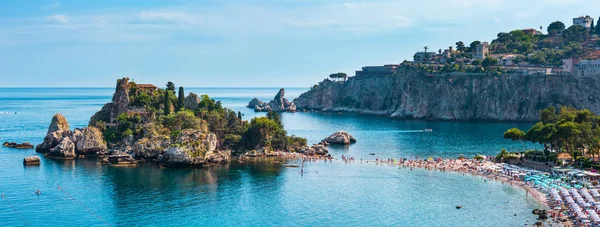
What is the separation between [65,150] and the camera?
96375mm

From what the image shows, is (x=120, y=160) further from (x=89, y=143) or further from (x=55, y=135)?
(x=55, y=135)

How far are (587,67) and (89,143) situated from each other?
13045 centimetres

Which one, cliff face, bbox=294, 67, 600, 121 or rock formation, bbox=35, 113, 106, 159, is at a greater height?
cliff face, bbox=294, 67, 600, 121

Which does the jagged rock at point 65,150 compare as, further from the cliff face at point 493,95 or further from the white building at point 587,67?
the white building at point 587,67

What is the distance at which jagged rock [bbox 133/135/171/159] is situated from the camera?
93.1 meters

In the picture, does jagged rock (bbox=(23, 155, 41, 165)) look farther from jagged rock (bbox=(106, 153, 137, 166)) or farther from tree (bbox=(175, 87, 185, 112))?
tree (bbox=(175, 87, 185, 112))

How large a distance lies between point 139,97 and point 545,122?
67.0m

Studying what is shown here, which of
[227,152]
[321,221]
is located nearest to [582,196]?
[321,221]

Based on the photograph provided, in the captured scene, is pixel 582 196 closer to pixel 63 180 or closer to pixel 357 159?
pixel 357 159

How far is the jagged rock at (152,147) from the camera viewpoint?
93062 mm

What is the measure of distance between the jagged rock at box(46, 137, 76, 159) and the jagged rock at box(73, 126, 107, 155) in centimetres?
125

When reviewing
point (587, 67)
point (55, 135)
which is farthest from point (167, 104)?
point (587, 67)

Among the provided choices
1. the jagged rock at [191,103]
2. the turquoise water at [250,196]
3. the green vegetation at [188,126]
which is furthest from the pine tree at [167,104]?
the turquoise water at [250,196]

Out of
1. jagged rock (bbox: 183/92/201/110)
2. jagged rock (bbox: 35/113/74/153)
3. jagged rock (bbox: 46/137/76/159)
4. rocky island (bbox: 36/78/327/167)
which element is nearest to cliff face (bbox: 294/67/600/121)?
rocky island (bbox: 36/78/327/167)
